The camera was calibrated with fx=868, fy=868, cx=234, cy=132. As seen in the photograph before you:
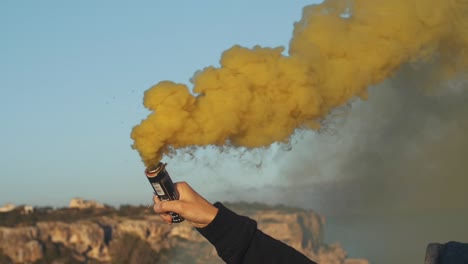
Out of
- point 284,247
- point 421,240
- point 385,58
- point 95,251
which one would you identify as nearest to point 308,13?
point 385,58

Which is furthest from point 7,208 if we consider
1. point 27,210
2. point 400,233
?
point 400,233

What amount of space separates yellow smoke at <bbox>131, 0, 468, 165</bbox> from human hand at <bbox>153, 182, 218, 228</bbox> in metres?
1.18

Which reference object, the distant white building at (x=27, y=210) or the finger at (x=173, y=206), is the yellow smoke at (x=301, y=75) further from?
the distant white building at (x=27, y=210)

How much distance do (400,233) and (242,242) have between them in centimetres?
5632

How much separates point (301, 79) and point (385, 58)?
5.93 ft

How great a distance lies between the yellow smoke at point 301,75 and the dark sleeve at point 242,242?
1.35m

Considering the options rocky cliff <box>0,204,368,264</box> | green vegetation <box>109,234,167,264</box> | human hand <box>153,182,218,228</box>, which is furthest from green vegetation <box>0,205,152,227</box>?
human hand <box>153,182,218,228</box>

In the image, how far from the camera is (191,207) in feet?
17.6

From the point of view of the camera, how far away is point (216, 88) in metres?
7.83

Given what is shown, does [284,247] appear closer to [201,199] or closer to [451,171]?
[201,199]

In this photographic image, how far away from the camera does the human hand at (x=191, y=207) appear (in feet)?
17.5

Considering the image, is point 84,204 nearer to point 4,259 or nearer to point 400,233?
point 4,259

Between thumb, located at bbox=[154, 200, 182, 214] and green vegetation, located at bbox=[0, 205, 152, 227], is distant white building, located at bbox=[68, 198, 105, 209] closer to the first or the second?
green vegetation, located at bbox=[0, 205, 152, 227]

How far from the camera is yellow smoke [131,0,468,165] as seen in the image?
7.34 meters
